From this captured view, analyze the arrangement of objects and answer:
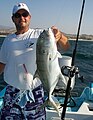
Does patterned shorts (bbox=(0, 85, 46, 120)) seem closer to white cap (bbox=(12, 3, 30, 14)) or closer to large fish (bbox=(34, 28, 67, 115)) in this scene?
large fish (bbox=(34, 28, 67, 115))

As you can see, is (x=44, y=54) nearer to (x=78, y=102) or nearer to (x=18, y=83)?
(x=18, y=83)

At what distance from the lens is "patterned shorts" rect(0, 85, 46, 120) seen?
3.76 metres

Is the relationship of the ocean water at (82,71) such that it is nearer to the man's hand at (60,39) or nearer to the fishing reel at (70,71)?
the fishing reel at (70,71)

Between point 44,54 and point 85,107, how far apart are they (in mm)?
2258

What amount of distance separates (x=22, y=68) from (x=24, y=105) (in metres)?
0.51

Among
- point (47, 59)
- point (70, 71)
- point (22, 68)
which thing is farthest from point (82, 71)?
point (47, 59)

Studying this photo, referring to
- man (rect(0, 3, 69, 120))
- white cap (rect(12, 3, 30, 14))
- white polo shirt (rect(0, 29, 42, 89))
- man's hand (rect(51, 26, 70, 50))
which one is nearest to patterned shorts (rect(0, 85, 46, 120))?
man (rect(0, 3, 69, 120))

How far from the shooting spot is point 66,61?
16.1 feet

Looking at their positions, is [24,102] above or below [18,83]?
below

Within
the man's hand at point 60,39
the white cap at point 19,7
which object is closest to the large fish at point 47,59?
Result: the man's hand at point 60,39

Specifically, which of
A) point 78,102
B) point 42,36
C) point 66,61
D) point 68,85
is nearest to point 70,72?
point 68,85

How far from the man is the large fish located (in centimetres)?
30

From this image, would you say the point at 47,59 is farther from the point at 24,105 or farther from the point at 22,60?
the point at 24,105

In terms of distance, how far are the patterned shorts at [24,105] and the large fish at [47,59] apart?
0.35m
